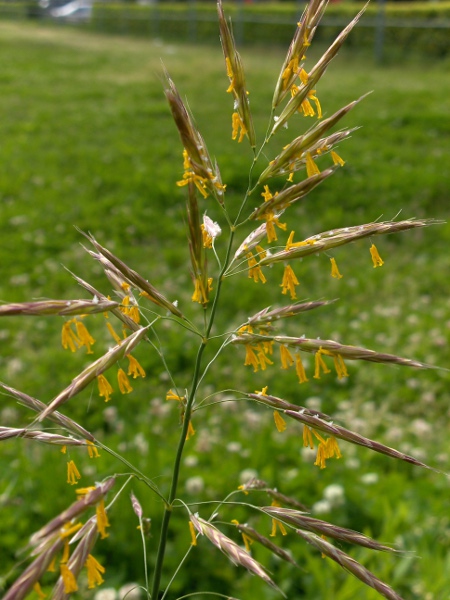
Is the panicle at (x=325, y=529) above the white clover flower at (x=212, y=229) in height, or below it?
below

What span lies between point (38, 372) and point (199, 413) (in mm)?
1146

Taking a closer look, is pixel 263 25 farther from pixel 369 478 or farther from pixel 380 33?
pixel 369 478

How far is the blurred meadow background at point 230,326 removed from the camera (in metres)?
2.78

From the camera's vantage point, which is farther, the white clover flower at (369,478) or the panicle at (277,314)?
the white clover flower at (369,478)

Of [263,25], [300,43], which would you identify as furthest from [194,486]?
[263,25]

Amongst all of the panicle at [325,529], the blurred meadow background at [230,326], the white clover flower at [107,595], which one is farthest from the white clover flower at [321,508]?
the panicle at [325,529]

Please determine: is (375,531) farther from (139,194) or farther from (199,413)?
(139,194)

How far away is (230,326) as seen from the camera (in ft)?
17.2

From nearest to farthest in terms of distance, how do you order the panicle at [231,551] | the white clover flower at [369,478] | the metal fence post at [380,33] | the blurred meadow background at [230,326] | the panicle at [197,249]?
the panicle at [231,551] → the panicle at [197,249] → the blurred meadow background at [230,326] → the white clover flower at [369,478] → the metal fence post at [380,33]

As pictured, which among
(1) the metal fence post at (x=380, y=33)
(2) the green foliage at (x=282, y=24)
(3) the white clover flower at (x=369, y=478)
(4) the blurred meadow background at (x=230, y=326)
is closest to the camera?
(4) the blurred meadow background at (x=230, y=326)

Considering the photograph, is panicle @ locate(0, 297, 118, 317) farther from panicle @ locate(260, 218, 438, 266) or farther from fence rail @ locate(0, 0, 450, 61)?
fence rail @ locate(0, 0, 450, 61)

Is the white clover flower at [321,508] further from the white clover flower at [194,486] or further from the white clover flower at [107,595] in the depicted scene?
the white clover flower at [107,595]

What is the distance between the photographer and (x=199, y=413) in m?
4.21

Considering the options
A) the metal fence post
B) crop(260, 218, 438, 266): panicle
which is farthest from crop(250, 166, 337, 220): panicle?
the metal fence post
